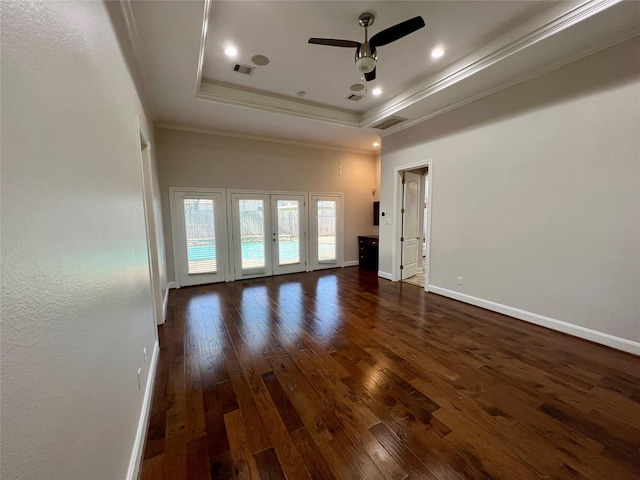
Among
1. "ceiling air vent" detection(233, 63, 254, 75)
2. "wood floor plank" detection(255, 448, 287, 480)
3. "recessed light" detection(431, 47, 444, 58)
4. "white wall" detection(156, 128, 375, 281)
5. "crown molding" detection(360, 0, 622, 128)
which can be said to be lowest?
"wood floor plank" detection(255, 448, 287, 480)

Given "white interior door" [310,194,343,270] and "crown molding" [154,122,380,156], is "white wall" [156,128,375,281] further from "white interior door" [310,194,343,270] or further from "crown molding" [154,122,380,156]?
"white interior door" [310,194,343,270]

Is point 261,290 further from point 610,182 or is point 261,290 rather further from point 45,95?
point 610,182

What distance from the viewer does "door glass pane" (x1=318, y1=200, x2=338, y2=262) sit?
6547 mm

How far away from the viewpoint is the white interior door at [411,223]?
17.7 feet

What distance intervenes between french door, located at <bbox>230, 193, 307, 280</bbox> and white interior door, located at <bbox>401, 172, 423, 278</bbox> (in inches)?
91.5

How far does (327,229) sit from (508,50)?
460 centimetres

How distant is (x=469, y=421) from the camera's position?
1851mm

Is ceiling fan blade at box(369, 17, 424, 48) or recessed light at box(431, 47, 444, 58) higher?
recessed light at box(431, 47, 444, 58)

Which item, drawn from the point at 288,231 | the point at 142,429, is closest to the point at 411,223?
the point at 288,231

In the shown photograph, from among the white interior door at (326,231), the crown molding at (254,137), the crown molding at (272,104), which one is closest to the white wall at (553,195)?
the crown molding at (272,104)

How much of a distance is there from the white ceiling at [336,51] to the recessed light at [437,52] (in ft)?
0.22

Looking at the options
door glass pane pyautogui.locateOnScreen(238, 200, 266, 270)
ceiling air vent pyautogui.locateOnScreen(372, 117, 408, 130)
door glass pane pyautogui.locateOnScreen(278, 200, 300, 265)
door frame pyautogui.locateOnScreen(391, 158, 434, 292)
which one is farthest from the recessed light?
door glass pane pyautogui.locateOnScreen(238, 200, 266, 270)

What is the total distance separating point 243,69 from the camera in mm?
3488

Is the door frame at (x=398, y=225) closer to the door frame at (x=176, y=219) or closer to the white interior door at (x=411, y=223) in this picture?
the white interior door at (x=411, y=223)
